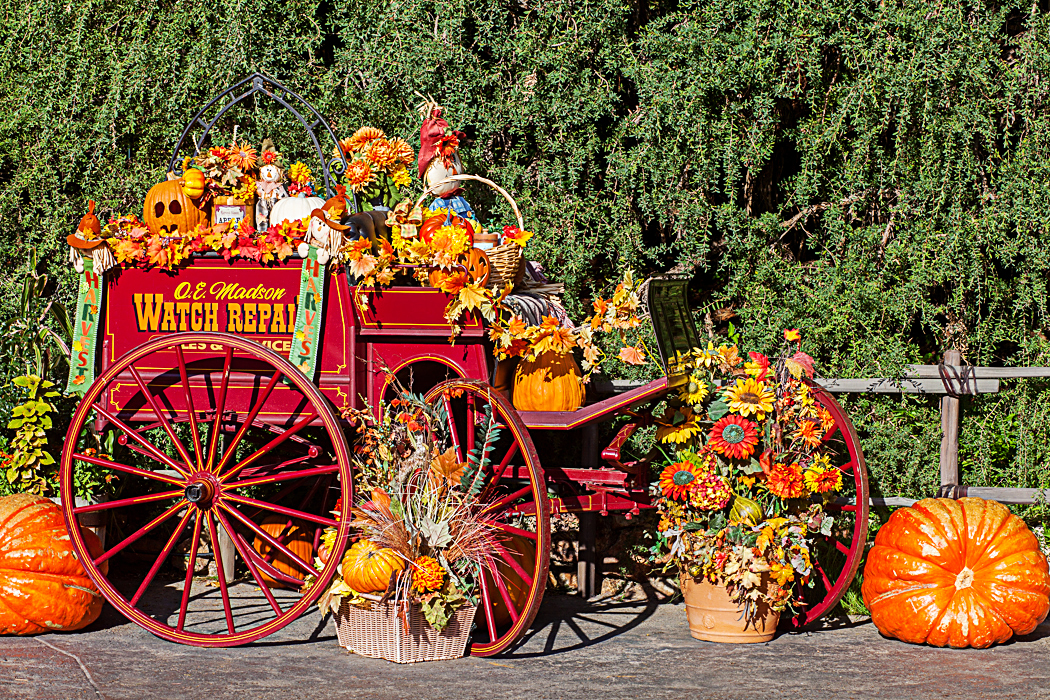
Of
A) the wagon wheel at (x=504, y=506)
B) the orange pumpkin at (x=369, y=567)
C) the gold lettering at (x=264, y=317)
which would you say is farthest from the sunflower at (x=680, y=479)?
the gold lettering at (x=264, y=317)

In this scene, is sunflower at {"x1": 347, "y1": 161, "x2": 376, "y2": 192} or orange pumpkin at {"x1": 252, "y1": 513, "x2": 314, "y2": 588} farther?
orange pumpkin at {"x1": 252, "y1": 513, "x2": 314, "y2": 588}

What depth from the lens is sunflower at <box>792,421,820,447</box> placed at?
5.23 metres

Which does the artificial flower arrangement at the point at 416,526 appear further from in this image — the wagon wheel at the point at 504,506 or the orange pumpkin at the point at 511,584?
the orange pumpkin at the point at 511,584

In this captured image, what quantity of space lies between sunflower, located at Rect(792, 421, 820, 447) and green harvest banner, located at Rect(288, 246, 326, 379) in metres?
2.15

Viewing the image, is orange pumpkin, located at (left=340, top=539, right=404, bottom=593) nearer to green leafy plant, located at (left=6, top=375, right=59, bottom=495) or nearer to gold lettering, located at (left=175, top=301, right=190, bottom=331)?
gold lettering, located at (left=175, top=301, right=190, bottom=331)

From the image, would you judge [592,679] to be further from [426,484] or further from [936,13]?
[936,13]

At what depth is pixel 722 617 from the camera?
5375mm

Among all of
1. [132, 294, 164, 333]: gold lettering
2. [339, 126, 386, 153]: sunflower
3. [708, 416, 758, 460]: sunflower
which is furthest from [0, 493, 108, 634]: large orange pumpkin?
[708, 416, 758, 460]: sunflower

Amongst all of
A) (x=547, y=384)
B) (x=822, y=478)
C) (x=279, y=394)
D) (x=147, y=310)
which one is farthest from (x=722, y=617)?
(x=147, y=310)

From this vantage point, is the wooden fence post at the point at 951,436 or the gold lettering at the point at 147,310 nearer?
the gold lettering at the point at 147,310

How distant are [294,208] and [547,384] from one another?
1.43 metres

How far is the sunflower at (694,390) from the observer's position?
533 centimetres

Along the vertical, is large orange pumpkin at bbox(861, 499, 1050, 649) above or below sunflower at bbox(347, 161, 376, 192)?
below

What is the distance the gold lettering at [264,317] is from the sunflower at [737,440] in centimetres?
203
